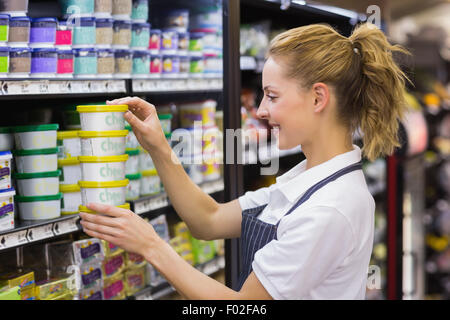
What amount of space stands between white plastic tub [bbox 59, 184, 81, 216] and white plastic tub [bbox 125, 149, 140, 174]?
0.30 metres

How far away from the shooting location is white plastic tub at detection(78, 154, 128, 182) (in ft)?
5.44

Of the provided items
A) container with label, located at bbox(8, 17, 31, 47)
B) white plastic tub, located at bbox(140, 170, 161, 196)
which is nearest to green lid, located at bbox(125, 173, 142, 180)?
white plastic tub, located at bbox(140, 170, 161, 196)

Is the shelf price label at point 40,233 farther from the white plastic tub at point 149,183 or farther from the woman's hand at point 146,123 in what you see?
the white plastic tub at point 149,183

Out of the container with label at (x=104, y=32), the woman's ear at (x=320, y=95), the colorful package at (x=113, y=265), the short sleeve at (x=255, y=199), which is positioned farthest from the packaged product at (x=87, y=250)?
the woman's ear at (x=320, y=95)

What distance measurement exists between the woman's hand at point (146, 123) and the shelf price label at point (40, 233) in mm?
469

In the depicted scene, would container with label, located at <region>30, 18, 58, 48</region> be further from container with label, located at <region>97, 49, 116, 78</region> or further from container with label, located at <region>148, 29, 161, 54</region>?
container with label, located at <region>148, 29, 161, 54</region>

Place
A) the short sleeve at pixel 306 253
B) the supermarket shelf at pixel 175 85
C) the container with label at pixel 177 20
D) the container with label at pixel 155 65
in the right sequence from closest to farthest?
the short sleeve at pixel 306 253 < the supermarket shelf at pixel 175 85 < the container with label at pixel 155 65 < the container with label at pixel 177 20

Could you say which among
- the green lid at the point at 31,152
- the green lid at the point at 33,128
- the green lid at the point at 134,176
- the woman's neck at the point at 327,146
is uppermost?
Result: the green lid at the point at 33,128

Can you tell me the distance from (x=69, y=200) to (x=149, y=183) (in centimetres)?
48

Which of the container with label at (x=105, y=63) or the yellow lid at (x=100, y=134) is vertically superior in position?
the container with label at (x=105, y=63)

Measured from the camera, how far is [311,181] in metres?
1.63

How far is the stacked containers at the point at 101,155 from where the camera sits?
164 centimetres

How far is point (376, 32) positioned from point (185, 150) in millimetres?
1274

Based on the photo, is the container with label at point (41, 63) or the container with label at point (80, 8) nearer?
the container with label at point (41, 63)
